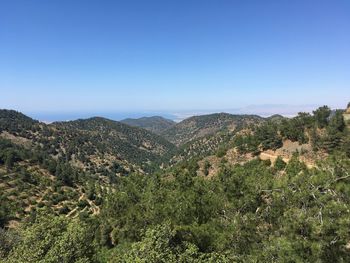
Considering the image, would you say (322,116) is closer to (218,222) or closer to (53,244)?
(218,222)

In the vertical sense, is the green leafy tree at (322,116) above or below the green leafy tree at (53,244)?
above

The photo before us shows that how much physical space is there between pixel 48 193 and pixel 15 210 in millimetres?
16884

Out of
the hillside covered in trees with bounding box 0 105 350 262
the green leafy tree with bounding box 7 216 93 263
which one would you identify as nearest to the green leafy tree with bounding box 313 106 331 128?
the hillside covered in trees with bounding box 0 105 350 262

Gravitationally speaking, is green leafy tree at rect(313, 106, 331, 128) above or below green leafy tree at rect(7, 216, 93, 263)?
above

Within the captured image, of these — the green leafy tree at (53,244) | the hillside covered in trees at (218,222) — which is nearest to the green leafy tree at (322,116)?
the hillside covered in trees at (218,222)

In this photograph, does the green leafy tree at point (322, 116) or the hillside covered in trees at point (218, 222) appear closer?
the hillside covered in trees at point (218, 222)

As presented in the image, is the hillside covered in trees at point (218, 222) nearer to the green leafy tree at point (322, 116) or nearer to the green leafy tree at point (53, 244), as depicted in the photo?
the green leafy tree at point (53, 244)

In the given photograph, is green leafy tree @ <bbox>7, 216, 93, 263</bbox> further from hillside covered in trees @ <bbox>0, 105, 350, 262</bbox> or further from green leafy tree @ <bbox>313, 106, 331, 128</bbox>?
green leafy tree @ <bbox>313, 106, 331, 128</bbox>

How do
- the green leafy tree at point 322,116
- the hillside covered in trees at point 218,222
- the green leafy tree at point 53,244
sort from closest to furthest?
1. the hillside covered in trees at point 218,222
2. the green leafy tree at point 53,244
3. the green leafy tree at point 322,116

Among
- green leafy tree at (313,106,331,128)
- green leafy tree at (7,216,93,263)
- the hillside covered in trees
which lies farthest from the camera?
green leafy tree at (313,106,331,128)

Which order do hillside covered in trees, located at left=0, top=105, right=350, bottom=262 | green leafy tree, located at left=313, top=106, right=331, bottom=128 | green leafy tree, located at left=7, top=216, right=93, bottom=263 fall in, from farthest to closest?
green leafy tree, located at left=313, top=106, right=331, bottom=128, green leafy tree, located at left=7, top=216, right=93, bottom=263, hillside covered in trees, located at left=0, top=105, right=350, bottom=262

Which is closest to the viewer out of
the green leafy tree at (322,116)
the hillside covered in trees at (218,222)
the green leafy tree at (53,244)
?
the hillside covered in trees at (218,222)

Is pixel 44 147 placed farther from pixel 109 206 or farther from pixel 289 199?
pixel 289 199

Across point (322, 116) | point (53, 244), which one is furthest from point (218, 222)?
point (322, 116)
